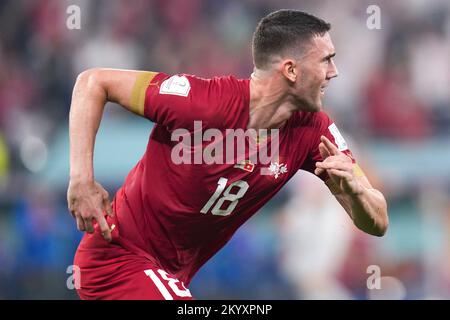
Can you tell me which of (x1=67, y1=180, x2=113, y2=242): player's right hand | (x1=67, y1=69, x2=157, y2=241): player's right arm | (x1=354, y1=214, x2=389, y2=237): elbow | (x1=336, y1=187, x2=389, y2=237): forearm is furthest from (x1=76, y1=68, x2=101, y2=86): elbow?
(x1=354, y1=214, x2=389, y2=237): elbow

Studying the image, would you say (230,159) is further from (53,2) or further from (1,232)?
(53,2)

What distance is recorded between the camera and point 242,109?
5.17 metres

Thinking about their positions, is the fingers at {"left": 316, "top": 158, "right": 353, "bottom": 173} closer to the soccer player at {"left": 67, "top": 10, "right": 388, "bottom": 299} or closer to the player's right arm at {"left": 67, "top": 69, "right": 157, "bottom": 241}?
the soccer player at {"left": 67, "top": 10, "right": 388, "bottom": 299}

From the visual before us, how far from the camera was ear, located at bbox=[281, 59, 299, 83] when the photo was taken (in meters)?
5.31

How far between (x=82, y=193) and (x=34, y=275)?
202 inches

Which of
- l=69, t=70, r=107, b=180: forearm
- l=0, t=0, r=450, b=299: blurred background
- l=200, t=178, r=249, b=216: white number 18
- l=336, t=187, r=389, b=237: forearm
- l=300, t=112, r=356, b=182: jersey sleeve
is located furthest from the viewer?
l=0, t=0, r=450, b=299: blurred background

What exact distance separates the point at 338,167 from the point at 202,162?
2.61 feet

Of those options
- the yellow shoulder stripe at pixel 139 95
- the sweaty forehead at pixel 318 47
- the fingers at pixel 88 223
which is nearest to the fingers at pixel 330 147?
the sweaty forehead at pixel 318 47

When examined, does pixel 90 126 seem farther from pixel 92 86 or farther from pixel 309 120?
pixel 309 120

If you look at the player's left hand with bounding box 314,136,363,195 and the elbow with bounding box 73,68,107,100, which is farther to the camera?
the elbow with bounding box 73,68,107,100

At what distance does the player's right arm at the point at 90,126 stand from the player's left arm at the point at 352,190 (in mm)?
1054

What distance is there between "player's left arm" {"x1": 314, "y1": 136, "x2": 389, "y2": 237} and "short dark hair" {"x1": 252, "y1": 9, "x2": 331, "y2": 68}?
661 millimetres

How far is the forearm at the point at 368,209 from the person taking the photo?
5094mm
